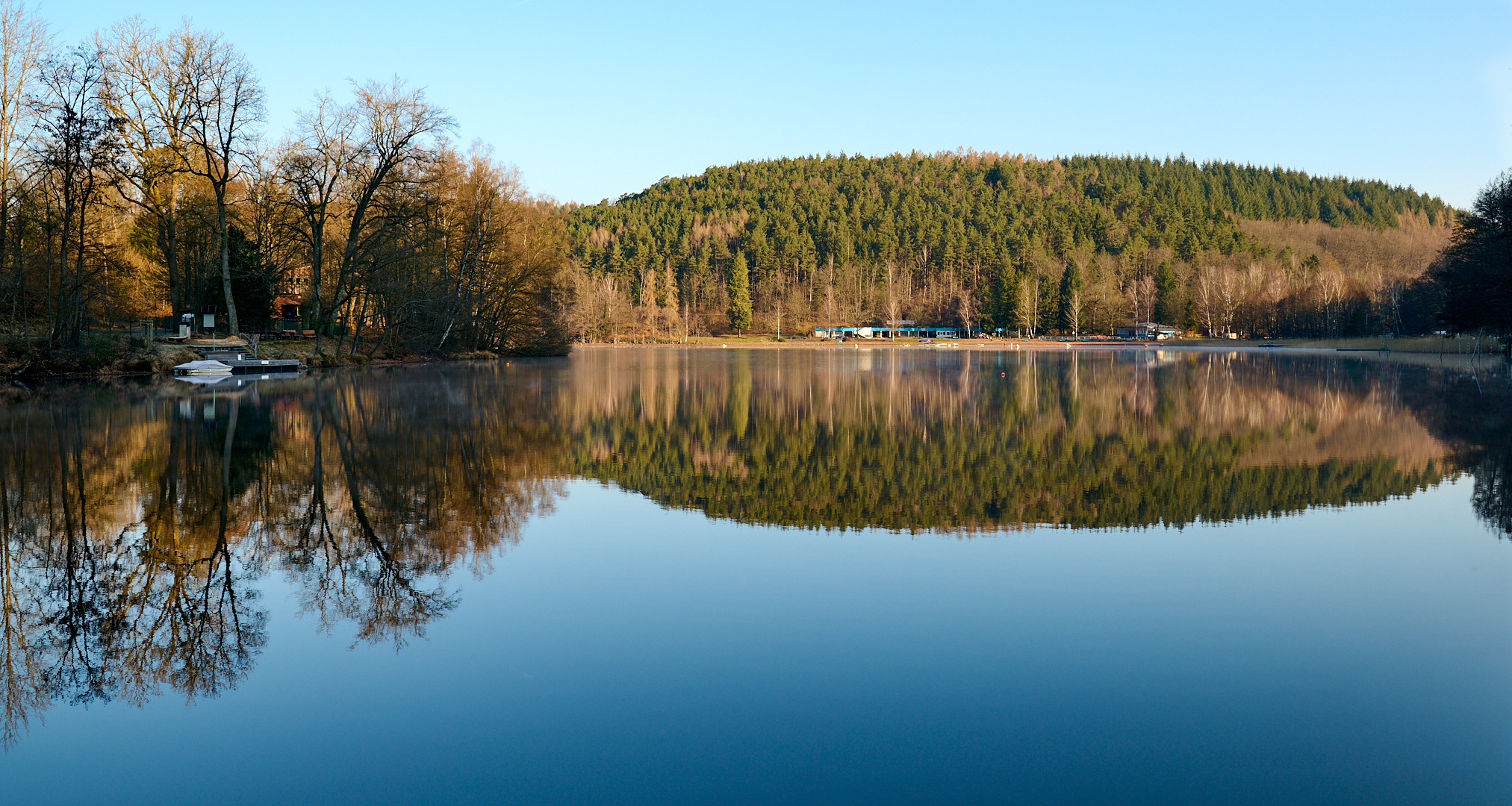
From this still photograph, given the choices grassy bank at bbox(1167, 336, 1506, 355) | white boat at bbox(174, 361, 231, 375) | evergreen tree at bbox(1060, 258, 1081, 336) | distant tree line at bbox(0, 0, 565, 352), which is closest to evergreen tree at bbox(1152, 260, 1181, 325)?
evergreen tree at bbox(1060, 258, 1081, 336)

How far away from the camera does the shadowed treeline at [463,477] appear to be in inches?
259

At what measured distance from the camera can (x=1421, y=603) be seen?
7.05 m

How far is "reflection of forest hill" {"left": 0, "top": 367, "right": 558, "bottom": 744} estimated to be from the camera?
585cm

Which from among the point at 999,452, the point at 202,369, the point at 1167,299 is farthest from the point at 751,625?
the point at 1167,299

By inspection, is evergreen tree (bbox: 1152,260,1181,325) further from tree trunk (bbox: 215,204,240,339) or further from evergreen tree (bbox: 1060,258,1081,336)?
tree trunk (bbox: 215,204,240,339)

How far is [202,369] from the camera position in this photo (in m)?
35.4

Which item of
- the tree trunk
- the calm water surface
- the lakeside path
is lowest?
the calm water surface

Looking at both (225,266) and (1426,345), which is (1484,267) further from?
(225,266)

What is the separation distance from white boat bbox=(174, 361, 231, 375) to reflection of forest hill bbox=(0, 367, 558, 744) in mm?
17257

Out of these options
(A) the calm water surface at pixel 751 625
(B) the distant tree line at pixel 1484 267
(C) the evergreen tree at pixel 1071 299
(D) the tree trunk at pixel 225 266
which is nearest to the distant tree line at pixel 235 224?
(D) the tree trunk at pixel 225 266

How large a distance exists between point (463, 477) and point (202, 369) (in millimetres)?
27864

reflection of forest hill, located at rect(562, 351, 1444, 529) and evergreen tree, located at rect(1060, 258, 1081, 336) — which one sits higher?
evergreen tree, located at rect(1060, 258, 1081, 336)

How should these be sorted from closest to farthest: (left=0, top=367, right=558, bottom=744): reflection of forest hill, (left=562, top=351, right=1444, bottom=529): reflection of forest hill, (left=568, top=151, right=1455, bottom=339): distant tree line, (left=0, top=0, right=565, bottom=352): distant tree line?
(left=0, top=367, right=558, bottom=744): reflection of forest hill, (left=562, top=351, right=1444, bottom=529): reflection of forest hill, (left=0, top=0, right=565, bottom=352): distant tree line, (left=568, top=151, right=1455, bottom=339): distant tree line

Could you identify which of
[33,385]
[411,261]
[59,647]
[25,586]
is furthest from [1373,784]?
[411,261]
